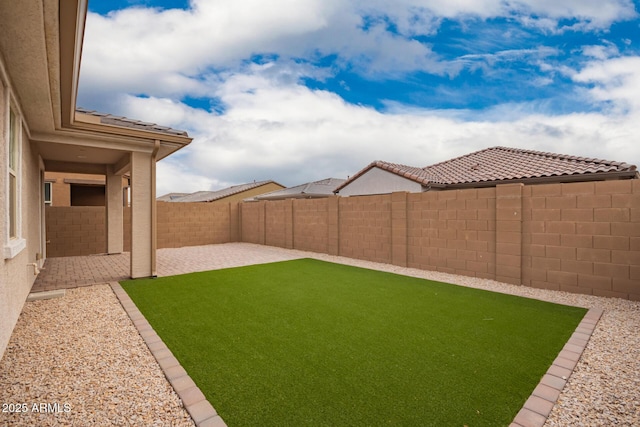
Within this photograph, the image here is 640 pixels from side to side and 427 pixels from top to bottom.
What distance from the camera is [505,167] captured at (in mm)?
11961

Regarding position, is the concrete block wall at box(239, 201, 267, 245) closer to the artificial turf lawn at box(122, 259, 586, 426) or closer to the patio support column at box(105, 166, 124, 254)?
the patio support column at box(105, 166, 124, 254)

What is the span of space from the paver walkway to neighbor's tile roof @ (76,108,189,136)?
3.44 m

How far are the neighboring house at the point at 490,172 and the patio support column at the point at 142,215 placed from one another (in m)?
9.44

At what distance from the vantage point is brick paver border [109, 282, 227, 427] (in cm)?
224

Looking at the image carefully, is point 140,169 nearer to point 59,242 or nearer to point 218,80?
point 218,80

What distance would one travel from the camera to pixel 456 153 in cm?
1565

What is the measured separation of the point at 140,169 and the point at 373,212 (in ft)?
20.7

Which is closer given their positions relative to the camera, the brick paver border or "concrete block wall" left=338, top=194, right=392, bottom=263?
the brick paver border

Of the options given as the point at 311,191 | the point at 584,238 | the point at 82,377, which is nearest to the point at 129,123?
the point at 82,377

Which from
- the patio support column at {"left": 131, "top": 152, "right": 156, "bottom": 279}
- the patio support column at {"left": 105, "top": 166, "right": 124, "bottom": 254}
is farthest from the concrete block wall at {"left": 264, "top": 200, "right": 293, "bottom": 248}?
the patio support column at {"left": 131, "top": 152, "right": 156, "bottom": 279}

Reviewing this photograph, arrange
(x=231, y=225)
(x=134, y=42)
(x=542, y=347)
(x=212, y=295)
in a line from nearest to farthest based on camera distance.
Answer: (x=542, y=347) → (x=212, y=295) → (x=134, y=42) → (x=231, y=225)

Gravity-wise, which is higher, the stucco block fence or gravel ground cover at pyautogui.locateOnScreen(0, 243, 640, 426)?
the stucco block fence

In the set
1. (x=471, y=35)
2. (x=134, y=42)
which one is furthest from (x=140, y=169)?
(x=471, y=35)

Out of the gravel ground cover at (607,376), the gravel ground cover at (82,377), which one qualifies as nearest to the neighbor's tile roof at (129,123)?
the gravel ground cover at (82,377)
